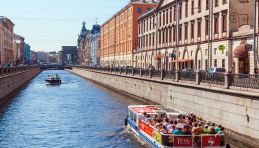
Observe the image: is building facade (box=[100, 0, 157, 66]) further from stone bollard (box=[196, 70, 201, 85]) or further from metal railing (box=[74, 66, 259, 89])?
stone bollard (box=[196, 70, 201, 85])

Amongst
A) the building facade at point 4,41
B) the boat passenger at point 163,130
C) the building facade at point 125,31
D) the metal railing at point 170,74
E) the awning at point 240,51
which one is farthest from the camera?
the building facade at point 4,41

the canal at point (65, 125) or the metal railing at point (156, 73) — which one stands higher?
the metal railing at point (156, 73)

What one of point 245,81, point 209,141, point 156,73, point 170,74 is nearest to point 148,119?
point 209,141

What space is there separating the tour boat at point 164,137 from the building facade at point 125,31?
75861mm

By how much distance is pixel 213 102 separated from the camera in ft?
109

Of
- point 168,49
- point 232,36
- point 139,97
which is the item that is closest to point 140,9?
point 168,49

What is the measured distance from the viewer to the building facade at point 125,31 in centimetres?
11094

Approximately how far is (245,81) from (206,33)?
101 ft

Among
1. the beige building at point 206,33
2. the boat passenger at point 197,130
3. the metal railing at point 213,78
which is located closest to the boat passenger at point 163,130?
the boat passenger at point 197,130

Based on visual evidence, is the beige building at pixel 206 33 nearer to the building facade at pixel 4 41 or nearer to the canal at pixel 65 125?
the canal at pixel 65 125

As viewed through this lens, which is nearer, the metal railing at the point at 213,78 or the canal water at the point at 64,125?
the canal water at the point at 64,125

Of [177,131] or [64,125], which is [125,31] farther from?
[177,131]

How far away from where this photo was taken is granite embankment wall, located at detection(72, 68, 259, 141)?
27.2 meters

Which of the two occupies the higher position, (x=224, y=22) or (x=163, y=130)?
(x=224, y=22)
